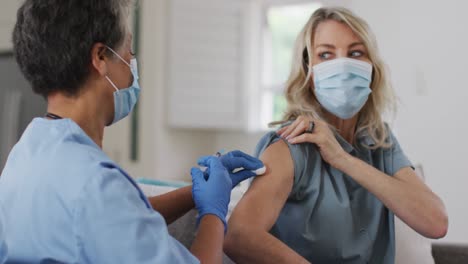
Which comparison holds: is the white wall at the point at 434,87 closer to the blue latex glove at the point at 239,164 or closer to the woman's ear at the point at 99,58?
the blue latex glove at the point at 239,164

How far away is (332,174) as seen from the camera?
1.55 metres

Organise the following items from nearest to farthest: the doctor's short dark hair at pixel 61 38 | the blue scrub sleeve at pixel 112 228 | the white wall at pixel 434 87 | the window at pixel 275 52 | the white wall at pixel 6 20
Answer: the blue scrub sleeve at pixel 112 228 < the doctor's short dark hair at pixel 61 38 < the white wall at pixel 434 87 < the white wall at pixel 6 20 < the window at pixel 275 52

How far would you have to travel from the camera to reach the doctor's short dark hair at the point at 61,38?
3.44 feet

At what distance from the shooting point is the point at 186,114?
4555 millimetres

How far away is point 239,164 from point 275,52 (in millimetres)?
3443

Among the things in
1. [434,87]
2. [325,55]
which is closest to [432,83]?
[434,87]

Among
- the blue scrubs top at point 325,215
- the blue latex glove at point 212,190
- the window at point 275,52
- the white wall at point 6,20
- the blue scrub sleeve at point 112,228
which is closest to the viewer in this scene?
the blue scrub sleeve at point 112,228

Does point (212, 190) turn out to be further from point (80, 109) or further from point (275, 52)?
point (275, 52)

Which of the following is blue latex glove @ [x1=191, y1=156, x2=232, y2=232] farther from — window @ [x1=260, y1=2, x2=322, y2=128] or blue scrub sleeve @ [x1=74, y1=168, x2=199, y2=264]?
window @ [x1=260, y1=2, x2=322, y2=128]

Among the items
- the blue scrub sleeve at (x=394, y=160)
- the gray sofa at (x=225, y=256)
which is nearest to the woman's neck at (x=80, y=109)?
the gray sofa at (x=225, y=256)

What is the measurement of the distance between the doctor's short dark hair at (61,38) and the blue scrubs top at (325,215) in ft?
1.95

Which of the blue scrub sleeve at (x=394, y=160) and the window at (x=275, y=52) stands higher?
the window at (x=275, y=52)

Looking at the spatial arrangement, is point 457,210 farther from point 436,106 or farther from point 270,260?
point 270,260

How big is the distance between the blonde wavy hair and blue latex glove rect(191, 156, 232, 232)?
1.37 feet
